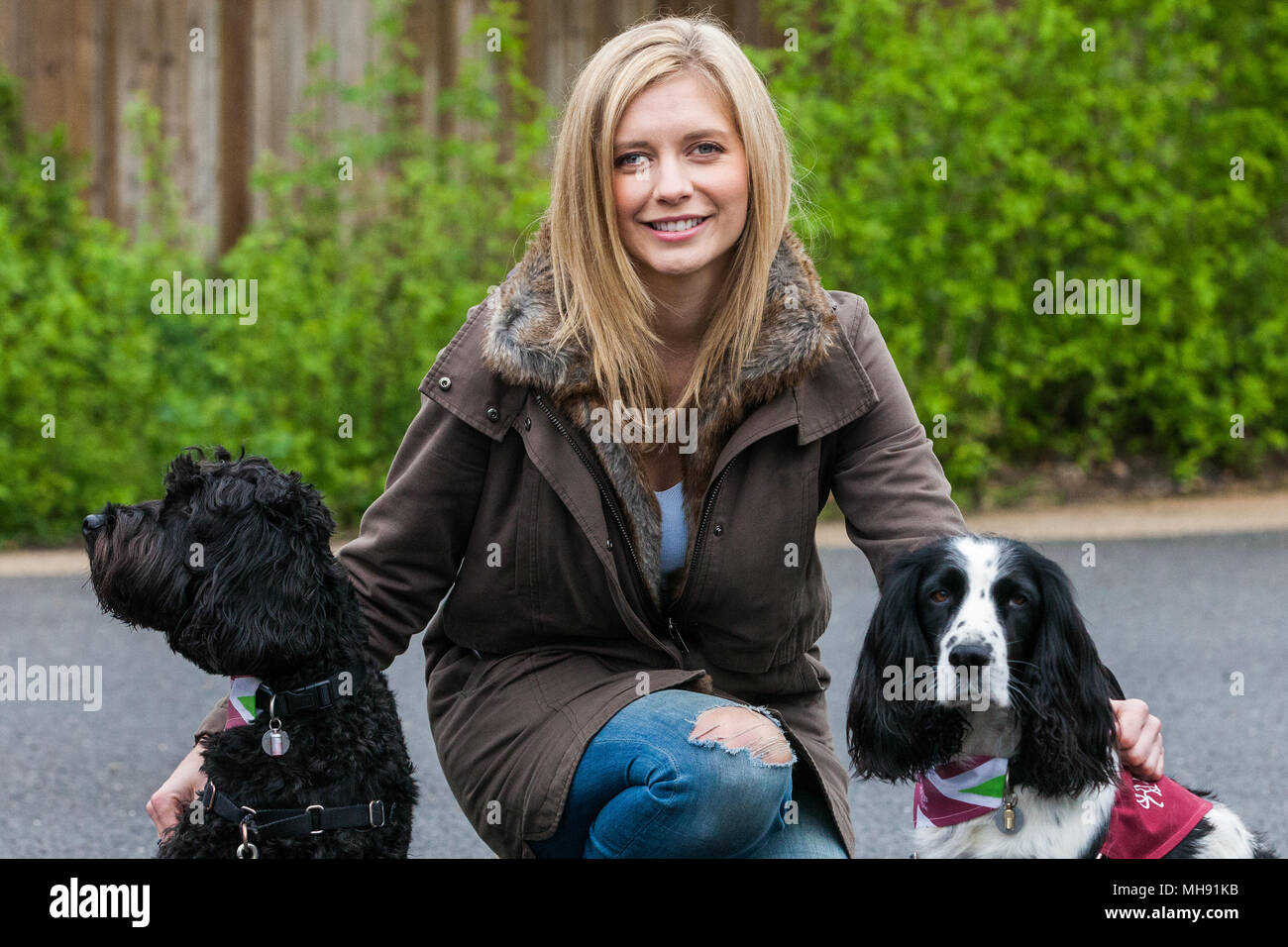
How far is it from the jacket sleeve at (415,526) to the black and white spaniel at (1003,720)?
32.4 inches

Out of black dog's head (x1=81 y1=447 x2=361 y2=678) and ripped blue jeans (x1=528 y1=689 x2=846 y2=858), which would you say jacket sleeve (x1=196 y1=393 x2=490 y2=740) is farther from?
ripped blue jeans (x1=528 y1=689 x2=846 y2=858)

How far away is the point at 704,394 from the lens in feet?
9.68

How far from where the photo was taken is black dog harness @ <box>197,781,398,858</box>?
2.59 m

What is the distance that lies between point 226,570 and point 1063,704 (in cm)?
145

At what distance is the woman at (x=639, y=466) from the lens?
9.45 ft

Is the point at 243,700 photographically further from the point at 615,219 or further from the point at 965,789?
the point at 965,789

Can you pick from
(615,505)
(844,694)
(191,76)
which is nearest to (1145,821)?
(615,505)

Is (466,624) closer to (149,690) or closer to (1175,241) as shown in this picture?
(149,690)

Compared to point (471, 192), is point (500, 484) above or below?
below

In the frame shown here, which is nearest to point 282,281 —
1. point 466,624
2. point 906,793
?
point 906,793

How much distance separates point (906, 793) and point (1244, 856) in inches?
76.4
